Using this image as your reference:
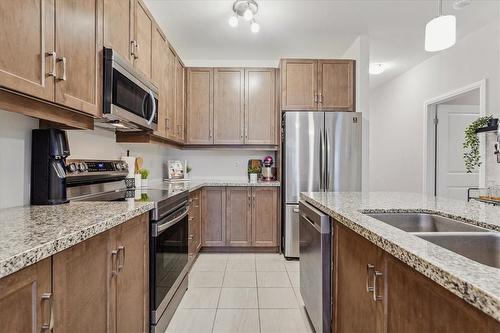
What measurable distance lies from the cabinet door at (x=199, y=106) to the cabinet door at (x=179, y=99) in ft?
0.55

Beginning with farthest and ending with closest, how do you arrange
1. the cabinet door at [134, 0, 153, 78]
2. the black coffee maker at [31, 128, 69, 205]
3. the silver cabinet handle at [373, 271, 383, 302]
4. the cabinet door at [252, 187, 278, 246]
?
the cabinet door at [252, 187, 278, 246] → the cabinet door at [134, 0, 153, 78] → the black coffee maker at [31, 128, 69, 205] → the silver cabinet handle at [373, 271, 383, 302]

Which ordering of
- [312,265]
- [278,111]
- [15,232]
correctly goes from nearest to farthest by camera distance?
1. [15,232]
2. [312,265]
3. [278,111]

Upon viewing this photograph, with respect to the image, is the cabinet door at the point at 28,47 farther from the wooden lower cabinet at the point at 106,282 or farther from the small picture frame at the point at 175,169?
the small picture frame at the point at 175,169

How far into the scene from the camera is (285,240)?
337 centimetres

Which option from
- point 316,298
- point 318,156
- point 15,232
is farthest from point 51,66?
point 318,156

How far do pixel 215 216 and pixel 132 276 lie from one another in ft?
7.04

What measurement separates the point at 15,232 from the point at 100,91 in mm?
989

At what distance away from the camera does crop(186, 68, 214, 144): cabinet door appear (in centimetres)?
381

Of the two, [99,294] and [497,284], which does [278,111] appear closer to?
[99,294]

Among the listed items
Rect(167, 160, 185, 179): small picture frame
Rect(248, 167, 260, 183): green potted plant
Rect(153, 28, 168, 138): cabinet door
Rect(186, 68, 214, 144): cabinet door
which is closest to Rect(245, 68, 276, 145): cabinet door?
Rect(248, 167, 260, 183): green potted plant

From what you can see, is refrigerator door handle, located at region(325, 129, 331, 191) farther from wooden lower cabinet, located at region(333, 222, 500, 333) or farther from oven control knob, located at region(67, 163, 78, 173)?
oven control knob, located at region(67, 163, 78, 173)

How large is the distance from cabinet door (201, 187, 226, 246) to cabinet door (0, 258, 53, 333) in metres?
2.73

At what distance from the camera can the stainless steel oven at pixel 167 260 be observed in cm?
166

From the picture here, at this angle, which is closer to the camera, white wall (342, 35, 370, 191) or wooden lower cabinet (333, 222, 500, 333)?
wooden lower cabinet (333, 222, 500, 333)
